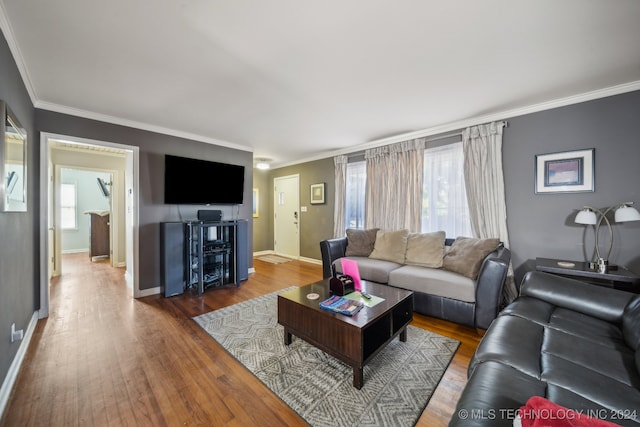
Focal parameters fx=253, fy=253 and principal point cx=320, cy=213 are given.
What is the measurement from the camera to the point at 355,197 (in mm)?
4629

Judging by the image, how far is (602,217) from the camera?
2434mm

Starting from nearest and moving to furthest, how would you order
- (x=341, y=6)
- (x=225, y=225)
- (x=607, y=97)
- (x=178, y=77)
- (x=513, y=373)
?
(x=513, y=373) → (x=341, y=6) → (x=178, y=77) → (x=607, y=97) → (x=225, y=225)

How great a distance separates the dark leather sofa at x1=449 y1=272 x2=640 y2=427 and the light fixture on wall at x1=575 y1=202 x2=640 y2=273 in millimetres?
934

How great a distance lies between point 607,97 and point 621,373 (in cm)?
273

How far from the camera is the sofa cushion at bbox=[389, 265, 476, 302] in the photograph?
96.0 inches

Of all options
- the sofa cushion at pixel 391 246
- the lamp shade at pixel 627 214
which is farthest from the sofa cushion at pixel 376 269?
the lamp shade at pixel 627 214

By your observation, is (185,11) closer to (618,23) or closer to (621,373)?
(618,23)

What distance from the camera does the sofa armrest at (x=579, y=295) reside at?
1.56 metres

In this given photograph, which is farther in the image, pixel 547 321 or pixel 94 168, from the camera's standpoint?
pixel 94 168

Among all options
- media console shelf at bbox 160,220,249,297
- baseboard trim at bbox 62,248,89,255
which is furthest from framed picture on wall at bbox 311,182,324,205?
baseboard trim at bbox 62,248,89,255

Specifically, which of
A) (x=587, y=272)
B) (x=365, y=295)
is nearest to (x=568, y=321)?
(x=587, y=272)

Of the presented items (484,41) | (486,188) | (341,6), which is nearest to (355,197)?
(486,188)

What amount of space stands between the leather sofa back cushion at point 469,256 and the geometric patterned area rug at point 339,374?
77 cm

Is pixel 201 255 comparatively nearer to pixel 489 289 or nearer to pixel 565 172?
pixel 489 289
